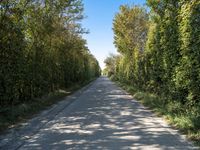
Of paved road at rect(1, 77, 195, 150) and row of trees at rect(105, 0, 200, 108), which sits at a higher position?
row of trees at rect(105, 0, 200, 108)

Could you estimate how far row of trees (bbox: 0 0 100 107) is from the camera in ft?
44.7

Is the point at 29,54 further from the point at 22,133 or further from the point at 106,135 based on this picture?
the point at 106,135

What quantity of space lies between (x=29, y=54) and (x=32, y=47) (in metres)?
1.32

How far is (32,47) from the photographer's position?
19.8 m

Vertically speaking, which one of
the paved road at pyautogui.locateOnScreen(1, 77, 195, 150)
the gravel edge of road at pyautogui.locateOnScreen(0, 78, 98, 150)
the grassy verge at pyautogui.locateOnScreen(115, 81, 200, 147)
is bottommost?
the gravel edge of road at pyautogui.locateOnScreen(0, 78, 98, 150)

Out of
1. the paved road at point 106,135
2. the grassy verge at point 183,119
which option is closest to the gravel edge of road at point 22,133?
the paved road at point 106,135

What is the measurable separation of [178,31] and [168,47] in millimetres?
1546

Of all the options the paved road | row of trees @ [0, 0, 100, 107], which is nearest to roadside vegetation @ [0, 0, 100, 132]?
row of trees @ [0, 0, 100, 107]

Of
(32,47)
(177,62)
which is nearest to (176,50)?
(177,62)

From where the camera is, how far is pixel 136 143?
8125mm

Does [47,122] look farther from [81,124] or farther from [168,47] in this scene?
[168,47]

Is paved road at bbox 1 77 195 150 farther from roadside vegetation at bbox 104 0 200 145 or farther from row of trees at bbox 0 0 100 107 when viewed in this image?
row of trees at bbox 0 0 100 107

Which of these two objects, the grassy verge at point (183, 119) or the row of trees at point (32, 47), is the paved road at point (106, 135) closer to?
the grassy verge at point (183, 119)

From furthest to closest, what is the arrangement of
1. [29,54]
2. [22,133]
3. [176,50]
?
[29,54] → [176,50] → [22,133]
